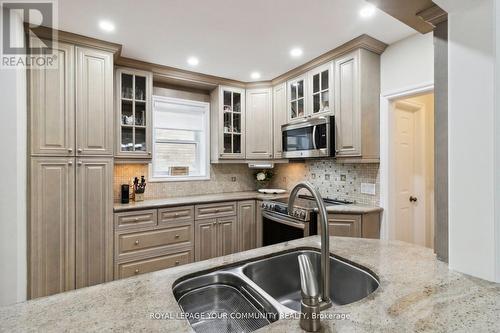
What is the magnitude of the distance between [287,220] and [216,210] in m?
0.92

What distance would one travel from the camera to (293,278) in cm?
133

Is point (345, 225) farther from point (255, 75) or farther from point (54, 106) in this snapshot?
point (54, 106)

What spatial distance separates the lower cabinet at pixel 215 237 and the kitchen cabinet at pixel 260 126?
105 centimetres

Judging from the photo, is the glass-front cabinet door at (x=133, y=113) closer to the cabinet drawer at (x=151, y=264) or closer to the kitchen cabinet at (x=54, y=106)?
the kitchen cabinet at (x=54, y=106)

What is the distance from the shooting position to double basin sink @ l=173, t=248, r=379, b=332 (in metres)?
0.94

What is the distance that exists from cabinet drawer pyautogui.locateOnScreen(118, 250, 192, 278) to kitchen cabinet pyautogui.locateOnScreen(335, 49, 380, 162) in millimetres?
2147

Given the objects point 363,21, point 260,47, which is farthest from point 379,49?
point 260,47

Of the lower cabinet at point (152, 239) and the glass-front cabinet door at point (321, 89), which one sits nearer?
the lower cabinet at point (152, 239)

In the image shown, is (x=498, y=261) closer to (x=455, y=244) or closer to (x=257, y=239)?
(x=455, y=244)

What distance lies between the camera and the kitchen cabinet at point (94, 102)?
2424mm

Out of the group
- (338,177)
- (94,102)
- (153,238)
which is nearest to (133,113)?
(94,102)

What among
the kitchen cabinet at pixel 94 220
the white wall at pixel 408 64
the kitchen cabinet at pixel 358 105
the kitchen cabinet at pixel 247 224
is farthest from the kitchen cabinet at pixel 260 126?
the kitchen cabinet at pixel 94 220

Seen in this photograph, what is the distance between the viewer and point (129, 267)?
2645 millimetres

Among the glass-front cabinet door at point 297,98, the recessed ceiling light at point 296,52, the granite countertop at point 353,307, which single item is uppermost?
the recessed ceiling light at point 296,52
